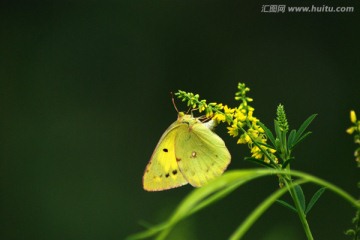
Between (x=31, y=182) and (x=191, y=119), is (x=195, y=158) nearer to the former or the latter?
(x=191, y=119)

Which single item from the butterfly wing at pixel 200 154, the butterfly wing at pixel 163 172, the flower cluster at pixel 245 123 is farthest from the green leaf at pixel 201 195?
the butterfly wing at pixel 163 172

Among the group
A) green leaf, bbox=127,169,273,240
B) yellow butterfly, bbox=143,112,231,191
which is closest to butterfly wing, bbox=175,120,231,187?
Result: yellow butterfly, bbox=143,112,231,191

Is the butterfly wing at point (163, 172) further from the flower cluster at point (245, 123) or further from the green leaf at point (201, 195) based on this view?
the green leaf at point (201, 195)

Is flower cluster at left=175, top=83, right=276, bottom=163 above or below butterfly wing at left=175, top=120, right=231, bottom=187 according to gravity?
above

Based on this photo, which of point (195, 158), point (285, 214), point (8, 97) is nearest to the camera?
point (195, 158)

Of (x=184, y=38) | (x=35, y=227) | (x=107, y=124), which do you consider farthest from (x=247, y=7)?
(x=35, y=227)

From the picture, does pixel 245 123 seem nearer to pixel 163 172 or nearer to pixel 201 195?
pixel 201 195

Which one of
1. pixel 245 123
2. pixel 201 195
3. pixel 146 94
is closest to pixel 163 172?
pixel 245 123

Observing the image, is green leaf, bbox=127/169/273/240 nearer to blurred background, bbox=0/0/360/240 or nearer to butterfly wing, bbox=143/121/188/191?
butterfly wing, bbox=143/121/188/191
